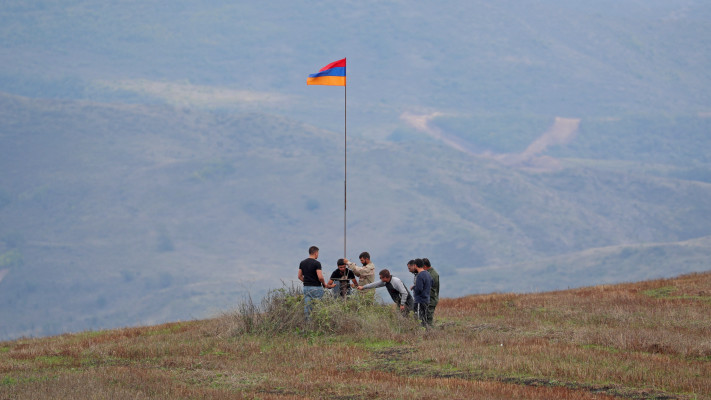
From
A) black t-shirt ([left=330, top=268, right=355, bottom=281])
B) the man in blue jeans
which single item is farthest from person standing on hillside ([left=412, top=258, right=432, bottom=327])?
the man in blue jeans

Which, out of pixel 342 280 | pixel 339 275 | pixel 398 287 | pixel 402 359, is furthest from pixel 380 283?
pixel 402 359

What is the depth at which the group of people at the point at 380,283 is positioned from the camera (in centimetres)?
1938

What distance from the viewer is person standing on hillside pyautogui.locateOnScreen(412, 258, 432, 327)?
19188mm

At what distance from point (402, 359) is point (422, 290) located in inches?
101

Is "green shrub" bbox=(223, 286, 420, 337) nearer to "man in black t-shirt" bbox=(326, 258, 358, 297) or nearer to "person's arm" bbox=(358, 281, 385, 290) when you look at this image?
"man in black t-shirt" bbox=(326, 258, 358, 297)

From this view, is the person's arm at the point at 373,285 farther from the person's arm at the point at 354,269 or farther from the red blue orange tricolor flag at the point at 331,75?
the red blue orange tricolor flag at the point at 331,75

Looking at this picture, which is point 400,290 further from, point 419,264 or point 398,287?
point 419,264

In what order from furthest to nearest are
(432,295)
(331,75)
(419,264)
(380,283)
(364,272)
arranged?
1. (331,75)
2. (364,272)
3. (432,295)
4. (380,283)
5. (419,264)

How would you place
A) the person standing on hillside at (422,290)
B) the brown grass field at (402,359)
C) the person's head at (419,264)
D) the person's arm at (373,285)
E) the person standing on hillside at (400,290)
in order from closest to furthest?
the brown grass field at (402,359), the person standing on hillside at (422,290), the person's head at (419,264), the person's arm at (373,285), the person standing on hillside at (400,290)

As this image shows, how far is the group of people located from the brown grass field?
0.46 meters

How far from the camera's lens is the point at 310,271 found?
65.3ft

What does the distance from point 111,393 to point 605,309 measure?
13084 millimetres

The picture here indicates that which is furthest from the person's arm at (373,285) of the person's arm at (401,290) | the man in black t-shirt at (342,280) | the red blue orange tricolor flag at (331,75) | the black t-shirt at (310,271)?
the red blue orange tricolor flag at (331,75)

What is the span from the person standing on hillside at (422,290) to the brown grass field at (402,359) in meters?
0.30
